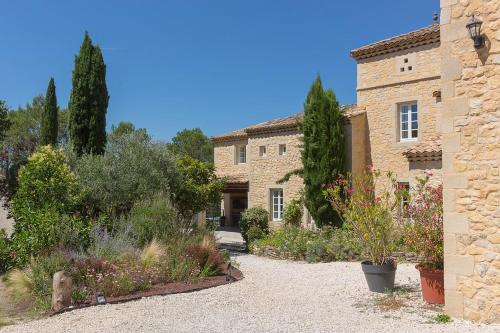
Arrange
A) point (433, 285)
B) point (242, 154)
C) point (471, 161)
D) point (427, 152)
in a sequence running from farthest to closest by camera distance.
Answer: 1. point (242, 154)
2. point (427, 152)
3. point (433, 285)
4. point (471, 161)

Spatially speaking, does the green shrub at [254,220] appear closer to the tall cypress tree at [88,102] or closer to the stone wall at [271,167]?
the stone wall at [271,167]

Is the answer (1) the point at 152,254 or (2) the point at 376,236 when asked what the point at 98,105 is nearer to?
(1) the point at 152,254

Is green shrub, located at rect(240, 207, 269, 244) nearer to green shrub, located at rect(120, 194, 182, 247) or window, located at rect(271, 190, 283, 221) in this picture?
window, located at rect(271, 190, 283, 221)

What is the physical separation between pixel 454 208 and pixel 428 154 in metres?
8.84

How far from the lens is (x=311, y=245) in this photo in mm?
13016

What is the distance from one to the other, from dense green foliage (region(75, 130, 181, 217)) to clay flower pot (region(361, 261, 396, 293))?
22.4 feet

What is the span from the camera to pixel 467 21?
608cm

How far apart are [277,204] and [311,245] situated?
7554 millimetres

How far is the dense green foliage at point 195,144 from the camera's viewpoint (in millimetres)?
51281

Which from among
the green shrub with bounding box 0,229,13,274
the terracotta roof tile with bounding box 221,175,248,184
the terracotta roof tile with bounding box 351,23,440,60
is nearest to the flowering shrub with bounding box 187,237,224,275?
the green shrub with bounding box 0,229,13,274

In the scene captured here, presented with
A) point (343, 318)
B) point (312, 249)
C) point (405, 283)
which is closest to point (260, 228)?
point (312, 249)

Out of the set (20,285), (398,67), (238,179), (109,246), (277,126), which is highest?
(398,67)

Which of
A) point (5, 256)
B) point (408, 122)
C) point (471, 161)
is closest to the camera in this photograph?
point (471, 161)

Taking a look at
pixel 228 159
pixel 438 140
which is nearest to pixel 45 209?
pixel 438 140
